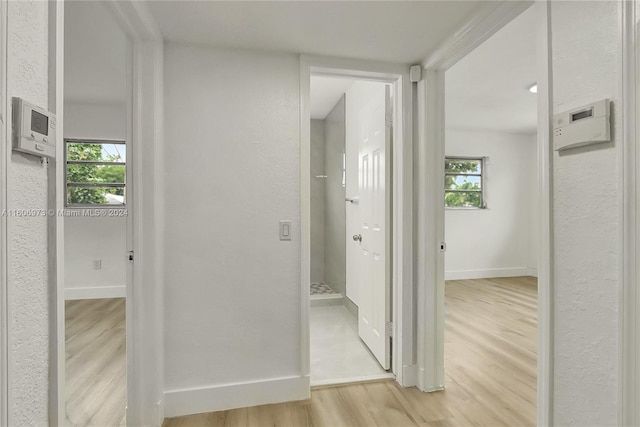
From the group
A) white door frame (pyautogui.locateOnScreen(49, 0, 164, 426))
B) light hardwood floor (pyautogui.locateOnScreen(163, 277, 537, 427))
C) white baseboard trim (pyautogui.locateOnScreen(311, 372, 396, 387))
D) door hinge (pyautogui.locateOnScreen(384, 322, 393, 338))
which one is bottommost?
light hardwood floor (pyautogui.locateOnScreen(163, 277, 537, 427))

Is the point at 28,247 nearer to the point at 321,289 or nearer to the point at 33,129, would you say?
the point at 33,129

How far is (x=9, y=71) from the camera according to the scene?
685 millimetres

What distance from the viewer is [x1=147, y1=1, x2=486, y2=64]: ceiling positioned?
1.55 m

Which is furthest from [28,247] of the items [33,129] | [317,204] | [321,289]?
[317,204]

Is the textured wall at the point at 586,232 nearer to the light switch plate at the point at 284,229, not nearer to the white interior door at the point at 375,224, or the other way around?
the white interior door at the point at 375,224

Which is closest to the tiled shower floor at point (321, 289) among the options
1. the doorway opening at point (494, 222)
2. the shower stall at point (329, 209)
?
the shower stall at point (329, 209)

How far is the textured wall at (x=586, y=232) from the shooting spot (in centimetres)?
101

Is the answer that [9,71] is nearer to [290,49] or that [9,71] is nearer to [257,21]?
[257,21]

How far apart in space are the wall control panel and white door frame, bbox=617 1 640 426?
159 cm

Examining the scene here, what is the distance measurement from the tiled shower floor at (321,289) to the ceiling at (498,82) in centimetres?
286

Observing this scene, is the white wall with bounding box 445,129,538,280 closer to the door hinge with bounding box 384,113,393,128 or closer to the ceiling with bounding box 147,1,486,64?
the door hinge with bounding box 384,113,393,128

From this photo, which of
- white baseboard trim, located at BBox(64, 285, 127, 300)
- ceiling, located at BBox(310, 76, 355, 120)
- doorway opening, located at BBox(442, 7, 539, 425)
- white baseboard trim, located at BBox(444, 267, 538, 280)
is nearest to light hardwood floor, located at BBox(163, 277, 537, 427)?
doorway opening, located at BBox(442, 7, 539, 425)

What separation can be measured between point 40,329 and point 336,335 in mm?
2609

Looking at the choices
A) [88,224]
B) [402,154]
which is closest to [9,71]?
[402,154]
